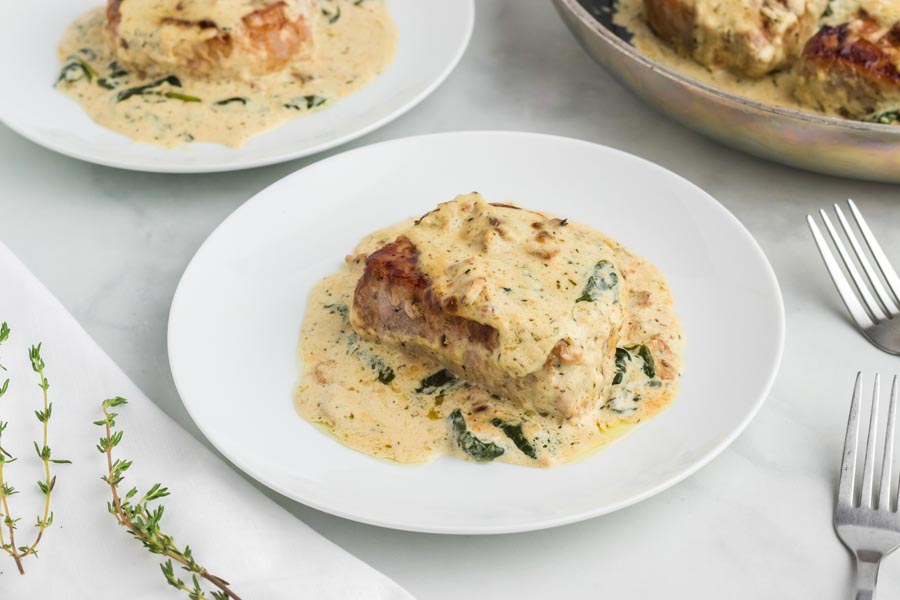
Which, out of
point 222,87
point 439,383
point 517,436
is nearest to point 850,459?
point 517,436

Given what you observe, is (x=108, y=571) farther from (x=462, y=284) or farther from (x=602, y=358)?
(x=602, y=358)

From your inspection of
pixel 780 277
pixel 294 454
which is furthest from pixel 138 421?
pixel 780 277

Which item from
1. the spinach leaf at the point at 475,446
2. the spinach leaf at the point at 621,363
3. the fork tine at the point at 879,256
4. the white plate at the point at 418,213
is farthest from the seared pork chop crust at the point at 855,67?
the spinach leaf at the point at 475,446

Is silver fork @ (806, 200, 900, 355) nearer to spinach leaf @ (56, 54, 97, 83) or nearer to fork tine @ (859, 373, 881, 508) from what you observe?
fork tine @ (859, 373, 881, 508)

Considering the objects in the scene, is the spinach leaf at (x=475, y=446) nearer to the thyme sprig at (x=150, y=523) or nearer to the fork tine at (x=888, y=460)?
the thyme sprig at (x=150, y=523)

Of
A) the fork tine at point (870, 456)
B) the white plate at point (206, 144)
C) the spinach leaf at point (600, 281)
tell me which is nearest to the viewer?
the fork tine at point (870, 456)

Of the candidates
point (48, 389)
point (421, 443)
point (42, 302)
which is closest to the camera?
point (421, 443)
